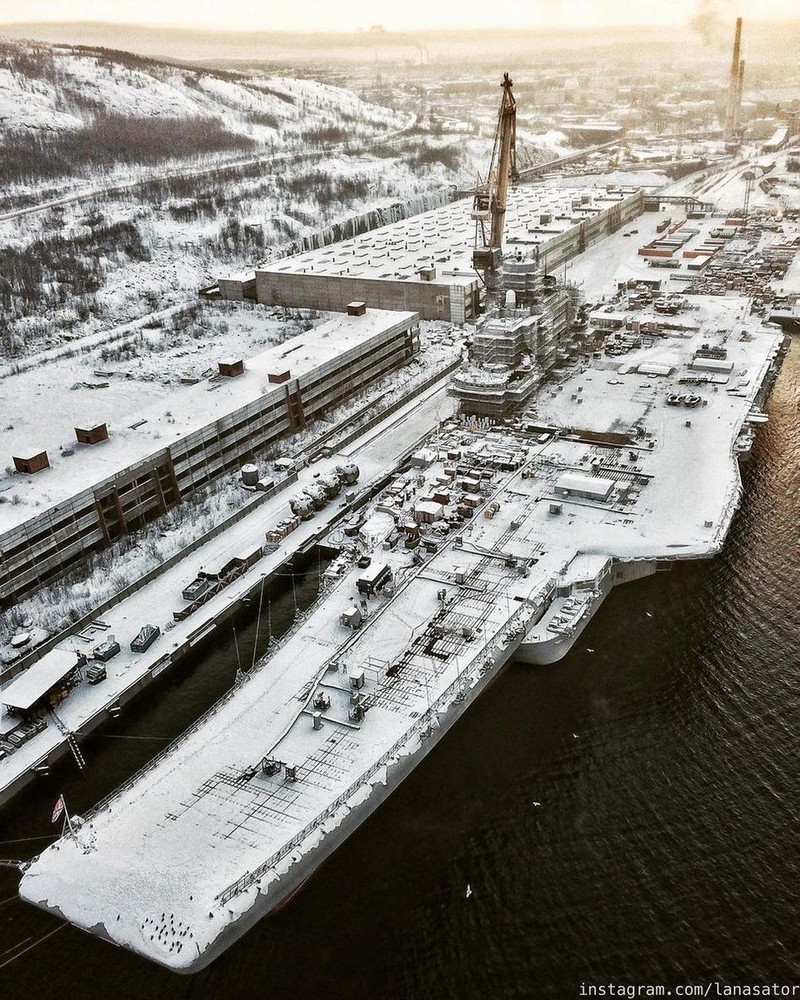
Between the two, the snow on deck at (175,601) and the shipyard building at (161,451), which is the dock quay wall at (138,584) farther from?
the shipyard building at (161,451)

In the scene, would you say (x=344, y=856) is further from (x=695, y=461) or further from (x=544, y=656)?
(x=695, y=461)

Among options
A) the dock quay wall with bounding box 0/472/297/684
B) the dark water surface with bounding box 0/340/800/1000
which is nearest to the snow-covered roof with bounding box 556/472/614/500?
the dark water surface with bounding box 0/340/800/1000

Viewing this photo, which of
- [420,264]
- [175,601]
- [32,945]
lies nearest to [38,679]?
[175,601]

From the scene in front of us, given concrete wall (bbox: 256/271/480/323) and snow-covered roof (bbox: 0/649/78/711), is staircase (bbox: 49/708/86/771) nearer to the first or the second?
snow-covered roof (bbox: 0/649/78/711)

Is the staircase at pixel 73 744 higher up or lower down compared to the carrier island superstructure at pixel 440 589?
lower down

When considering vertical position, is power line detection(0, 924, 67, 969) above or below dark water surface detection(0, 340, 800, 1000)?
below

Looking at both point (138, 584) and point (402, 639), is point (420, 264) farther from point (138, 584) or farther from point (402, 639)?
point (402, 639)

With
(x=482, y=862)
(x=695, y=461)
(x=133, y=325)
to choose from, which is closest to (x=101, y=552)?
(x=482, y=862)

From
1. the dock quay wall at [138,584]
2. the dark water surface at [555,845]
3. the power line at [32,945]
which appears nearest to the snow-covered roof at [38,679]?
the dock quay wall at [138,584]
